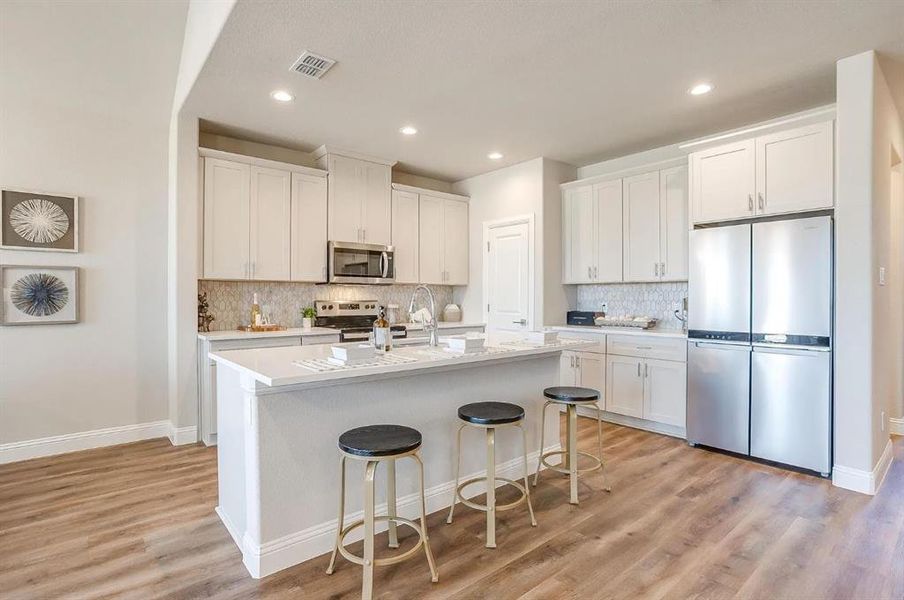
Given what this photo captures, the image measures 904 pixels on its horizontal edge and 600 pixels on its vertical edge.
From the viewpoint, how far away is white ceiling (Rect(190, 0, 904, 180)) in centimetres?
247

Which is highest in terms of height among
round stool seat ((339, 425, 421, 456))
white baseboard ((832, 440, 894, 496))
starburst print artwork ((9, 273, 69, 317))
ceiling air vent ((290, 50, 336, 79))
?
ceiling air vent ((290, 50, 336, 79))

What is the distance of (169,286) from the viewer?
405 cm

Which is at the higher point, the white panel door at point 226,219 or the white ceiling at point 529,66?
the white ceiling at point 529,66

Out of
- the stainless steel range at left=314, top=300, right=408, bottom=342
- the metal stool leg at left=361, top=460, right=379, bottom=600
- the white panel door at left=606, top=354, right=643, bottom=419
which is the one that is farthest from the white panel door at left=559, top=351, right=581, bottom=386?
the metal stool leg at left=361, top=460, right=379, bottom=600

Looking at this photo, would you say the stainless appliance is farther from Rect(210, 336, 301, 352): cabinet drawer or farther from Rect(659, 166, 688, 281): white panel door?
Rect(659, 166, 688, 281): white panel door

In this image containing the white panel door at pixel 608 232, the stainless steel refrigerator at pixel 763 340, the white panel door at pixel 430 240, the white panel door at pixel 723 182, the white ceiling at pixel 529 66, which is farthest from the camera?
the white panel door at pixel 430 240

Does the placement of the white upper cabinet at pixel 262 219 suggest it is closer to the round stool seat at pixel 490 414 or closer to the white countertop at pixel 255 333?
the white countertop at pixel 255 333

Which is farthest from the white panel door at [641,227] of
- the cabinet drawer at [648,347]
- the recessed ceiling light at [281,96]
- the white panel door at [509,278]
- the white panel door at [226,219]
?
the white panel door at [226,219]

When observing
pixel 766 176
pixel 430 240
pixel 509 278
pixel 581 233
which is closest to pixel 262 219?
pixel 430 240

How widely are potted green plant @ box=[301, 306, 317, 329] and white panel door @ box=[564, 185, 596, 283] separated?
9.09 ft

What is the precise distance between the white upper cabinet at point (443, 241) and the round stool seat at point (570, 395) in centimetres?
291

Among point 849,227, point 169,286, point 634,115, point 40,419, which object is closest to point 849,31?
point 849,227

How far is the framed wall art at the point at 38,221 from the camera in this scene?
3.45 metres

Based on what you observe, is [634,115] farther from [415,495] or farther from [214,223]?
[214,223]
